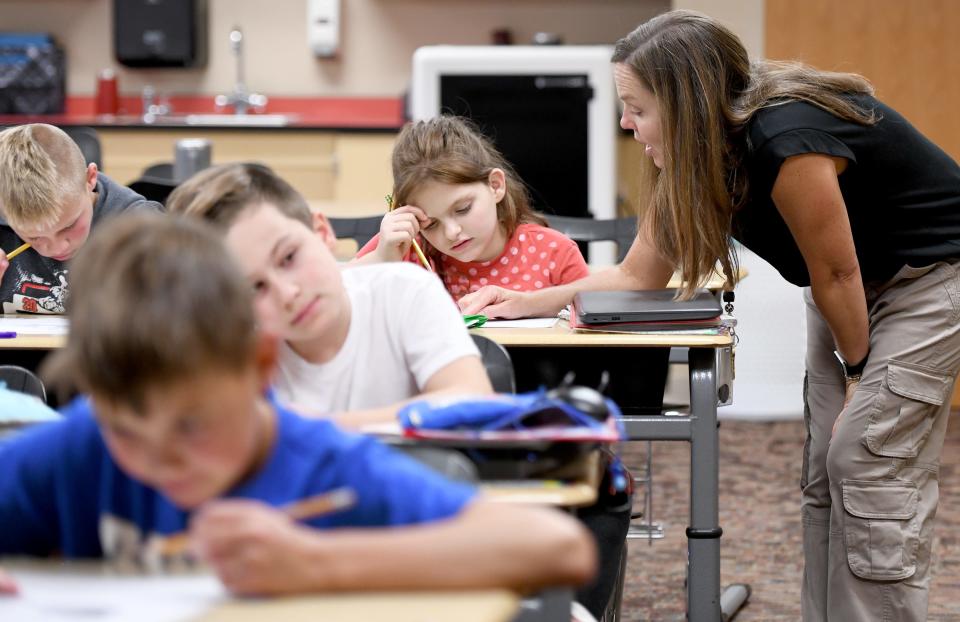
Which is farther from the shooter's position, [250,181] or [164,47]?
[164,47]

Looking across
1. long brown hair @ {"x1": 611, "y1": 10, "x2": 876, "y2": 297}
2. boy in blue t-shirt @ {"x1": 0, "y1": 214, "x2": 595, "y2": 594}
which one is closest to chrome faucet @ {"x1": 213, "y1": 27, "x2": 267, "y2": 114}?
long brown hair @ {"x1": 611, "y1": 10, "x2": 876, "y2": 297}

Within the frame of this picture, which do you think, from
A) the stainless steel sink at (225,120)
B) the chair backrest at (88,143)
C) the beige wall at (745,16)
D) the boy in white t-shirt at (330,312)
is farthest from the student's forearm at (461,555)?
the stainless steel sink at (225,120)

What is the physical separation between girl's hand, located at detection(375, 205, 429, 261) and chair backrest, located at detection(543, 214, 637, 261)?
0.75m

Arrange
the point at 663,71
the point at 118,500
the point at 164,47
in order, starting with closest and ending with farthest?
1. the point at 118,500
2. the point at 663,71
3. the point at 164,47

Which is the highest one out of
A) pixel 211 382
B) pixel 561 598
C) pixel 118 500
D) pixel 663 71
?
pixel 663 71

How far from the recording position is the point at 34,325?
2.36m

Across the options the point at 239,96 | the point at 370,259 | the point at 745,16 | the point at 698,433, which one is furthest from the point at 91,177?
the point at 239,96

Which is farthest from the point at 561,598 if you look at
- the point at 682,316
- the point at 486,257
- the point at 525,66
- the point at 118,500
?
the point at 525,66

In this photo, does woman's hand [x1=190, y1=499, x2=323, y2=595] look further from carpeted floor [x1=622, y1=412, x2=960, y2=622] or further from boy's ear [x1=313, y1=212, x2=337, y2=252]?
carpeted floor [x1=622, y1=412, x2=960, y2=622]

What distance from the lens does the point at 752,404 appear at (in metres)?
4.84

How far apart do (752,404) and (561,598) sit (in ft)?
12.5

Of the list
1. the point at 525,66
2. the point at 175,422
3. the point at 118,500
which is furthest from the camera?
the point at 525,66

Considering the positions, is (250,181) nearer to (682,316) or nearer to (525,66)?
(682,316)

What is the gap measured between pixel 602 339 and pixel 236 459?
51.5 inches
